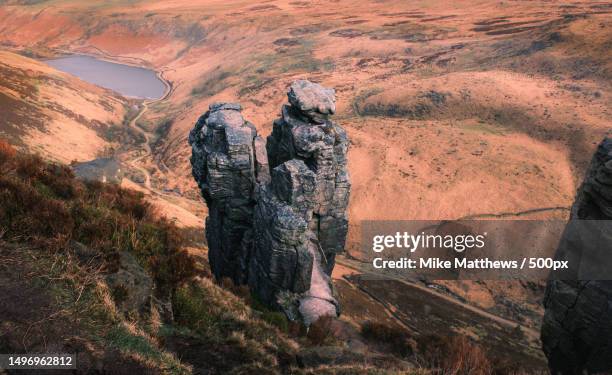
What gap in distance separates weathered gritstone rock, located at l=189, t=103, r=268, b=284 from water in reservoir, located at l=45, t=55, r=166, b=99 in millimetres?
81148

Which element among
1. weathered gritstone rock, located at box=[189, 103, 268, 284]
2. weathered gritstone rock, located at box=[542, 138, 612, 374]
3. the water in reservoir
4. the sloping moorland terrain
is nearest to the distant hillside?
the sloping moorland terrain

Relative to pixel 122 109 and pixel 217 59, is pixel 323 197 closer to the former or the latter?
pixel 122 109

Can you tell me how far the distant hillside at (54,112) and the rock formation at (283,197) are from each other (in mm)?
35596

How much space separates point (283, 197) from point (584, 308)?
12700 mm

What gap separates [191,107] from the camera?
78.6 metres

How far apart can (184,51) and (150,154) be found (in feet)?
232

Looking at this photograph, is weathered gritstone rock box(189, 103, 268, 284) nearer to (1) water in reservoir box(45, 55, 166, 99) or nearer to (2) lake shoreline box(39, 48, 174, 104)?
(1) water in reservoir box(45, 55, 166, 99)

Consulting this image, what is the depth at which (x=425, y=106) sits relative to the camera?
5822 cm

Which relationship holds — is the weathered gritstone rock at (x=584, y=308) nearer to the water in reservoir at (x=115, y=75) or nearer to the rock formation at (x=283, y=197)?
the rock formation at (x=283, y=197)

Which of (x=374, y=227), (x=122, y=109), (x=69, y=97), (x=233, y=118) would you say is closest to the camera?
(x=233, y=118)

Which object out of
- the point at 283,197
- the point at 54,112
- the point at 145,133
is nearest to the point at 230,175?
the point at 283,197

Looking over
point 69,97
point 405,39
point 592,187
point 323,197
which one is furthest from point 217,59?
point 592,187

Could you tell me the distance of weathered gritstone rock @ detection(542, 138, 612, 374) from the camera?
593 inches

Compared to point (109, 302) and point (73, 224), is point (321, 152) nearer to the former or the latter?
point (73, 224)
